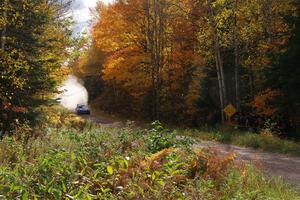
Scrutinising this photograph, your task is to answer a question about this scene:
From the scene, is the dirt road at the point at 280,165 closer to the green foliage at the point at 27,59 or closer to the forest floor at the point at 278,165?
the forest floor at the point at 278,165

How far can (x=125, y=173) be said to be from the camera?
644cm

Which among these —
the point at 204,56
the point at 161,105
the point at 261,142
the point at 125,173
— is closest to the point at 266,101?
the point at 261,142

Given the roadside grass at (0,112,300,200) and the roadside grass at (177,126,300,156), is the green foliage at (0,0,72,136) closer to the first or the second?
the roadside grass at (0,112,300,200)

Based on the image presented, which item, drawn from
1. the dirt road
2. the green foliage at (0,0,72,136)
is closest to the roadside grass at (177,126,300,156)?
the dirt road

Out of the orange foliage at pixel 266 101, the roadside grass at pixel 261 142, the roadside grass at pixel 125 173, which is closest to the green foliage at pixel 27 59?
the roadside grass at pixel 125 173

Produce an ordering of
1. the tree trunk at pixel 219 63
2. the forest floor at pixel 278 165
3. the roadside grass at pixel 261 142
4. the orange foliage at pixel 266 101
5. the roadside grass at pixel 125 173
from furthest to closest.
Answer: the tree trunk at pixel 219 63, the orange foliage at pixel 266 101, the roadside grass at pixel 261 142, the forest floor at pixel 278 165, the roadside grass at pixel 125 173

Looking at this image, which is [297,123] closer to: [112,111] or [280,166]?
[280,166]

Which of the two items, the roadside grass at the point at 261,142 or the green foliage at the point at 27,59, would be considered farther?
the green foliage at the point at 27,59

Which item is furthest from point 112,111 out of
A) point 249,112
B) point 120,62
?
point 249,112

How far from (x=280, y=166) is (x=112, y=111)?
110 ft

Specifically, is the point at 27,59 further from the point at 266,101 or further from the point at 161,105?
the point at 161,105

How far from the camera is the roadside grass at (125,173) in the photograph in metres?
5.18

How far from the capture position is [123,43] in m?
30.3

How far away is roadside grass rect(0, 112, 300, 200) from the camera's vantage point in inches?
204
